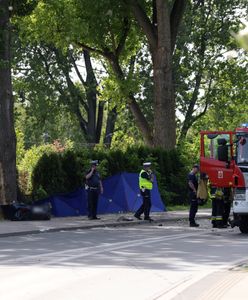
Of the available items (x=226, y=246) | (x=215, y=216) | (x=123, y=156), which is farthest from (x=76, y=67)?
(x=226, y=246)

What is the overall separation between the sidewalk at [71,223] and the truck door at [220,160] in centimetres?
405

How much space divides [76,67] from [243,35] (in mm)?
45640

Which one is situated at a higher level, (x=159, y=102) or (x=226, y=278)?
(x=159, y=102)

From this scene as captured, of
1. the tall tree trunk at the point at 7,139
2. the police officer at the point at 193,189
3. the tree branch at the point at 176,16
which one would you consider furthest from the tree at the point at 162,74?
the police officer at the point at 193,189

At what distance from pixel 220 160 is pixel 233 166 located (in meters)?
0.39

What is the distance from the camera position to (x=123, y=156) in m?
30.0

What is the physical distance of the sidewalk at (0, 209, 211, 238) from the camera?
65.5 feet

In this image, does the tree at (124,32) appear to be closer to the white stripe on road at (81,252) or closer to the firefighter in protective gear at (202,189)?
the firefighter in protective gear at (202,189)

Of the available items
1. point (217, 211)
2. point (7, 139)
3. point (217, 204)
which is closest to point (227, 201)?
point (217, 204)

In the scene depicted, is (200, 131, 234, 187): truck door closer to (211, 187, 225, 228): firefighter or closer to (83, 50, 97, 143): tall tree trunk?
(211, 187, 225, 228): firefighter

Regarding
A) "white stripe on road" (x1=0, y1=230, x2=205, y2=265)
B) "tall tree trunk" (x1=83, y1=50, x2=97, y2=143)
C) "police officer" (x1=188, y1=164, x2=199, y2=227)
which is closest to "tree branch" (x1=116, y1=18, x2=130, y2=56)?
"tall tree trunk" (x1=83, y1=50, x2=97, y2=143)

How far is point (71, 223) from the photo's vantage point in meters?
22.4

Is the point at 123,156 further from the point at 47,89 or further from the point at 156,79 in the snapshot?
the point at 47,89

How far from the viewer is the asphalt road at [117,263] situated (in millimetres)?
10000
